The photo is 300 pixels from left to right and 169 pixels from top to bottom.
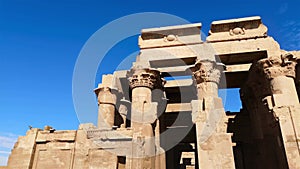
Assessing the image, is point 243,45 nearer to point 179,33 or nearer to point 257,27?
point 257,27

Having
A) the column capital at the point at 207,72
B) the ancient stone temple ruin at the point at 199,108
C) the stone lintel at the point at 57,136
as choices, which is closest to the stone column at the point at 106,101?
the ancient stone temple ruin at the point at 199,108

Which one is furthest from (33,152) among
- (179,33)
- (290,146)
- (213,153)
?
(290,146)

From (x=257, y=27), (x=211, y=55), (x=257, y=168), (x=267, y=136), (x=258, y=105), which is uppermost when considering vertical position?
(x=257, y=27)

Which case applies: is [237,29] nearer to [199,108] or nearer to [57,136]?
[199,108]

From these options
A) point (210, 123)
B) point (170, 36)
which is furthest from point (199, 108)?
point (170, 36)

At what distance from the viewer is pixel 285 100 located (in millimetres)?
10055

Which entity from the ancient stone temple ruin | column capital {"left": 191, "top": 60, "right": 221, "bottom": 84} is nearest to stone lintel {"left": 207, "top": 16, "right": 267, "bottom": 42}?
the ancient stone temple ruin

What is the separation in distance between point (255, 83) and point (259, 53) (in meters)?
1.46

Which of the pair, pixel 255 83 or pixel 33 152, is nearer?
pixel 33 152

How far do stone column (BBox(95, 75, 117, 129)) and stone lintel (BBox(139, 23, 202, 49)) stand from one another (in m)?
2.74

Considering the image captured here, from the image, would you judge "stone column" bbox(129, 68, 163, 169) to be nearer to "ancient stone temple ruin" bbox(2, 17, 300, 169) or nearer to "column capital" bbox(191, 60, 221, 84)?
"ancient stone temple ruin" bbox(2, 17, 300, 169)

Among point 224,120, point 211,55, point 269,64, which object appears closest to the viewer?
point 224,120

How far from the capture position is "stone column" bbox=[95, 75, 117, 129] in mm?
13281

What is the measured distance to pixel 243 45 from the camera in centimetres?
1212
